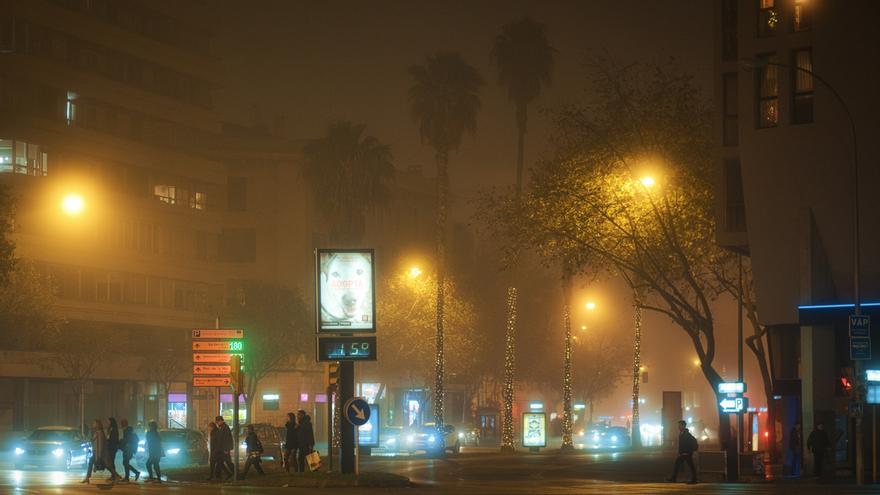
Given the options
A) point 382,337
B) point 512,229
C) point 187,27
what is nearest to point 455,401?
point 382,337

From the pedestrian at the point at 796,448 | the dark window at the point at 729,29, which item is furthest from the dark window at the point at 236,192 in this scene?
the pedestrian at the point at 796,448

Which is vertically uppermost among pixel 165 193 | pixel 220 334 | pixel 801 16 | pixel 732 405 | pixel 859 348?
pixel 801 16

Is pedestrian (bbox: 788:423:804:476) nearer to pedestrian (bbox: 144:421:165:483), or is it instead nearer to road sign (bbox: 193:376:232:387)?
road sign (bbox: 193:376:232:387)

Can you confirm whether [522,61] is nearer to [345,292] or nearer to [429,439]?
[429,439]

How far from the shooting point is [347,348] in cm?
3541

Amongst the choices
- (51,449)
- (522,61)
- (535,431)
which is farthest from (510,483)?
(522,61)

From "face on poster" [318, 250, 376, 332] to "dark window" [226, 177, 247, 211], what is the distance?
70956 mm

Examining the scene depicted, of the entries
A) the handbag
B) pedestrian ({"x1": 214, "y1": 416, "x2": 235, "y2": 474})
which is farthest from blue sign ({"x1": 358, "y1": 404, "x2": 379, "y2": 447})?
the handbag

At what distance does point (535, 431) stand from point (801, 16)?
28686 mm

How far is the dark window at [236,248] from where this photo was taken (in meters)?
104

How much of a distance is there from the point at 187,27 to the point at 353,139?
113 ft

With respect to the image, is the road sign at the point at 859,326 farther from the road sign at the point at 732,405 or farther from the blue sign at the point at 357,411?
the blue sign at the point at 357,411

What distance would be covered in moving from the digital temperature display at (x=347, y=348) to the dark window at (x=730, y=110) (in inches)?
821

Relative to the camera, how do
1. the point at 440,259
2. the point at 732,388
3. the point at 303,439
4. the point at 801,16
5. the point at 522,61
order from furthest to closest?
the point at 522,61 → the point at 440,259 → the point at 732,388 → the point at 801,16 → the point at 303,439
